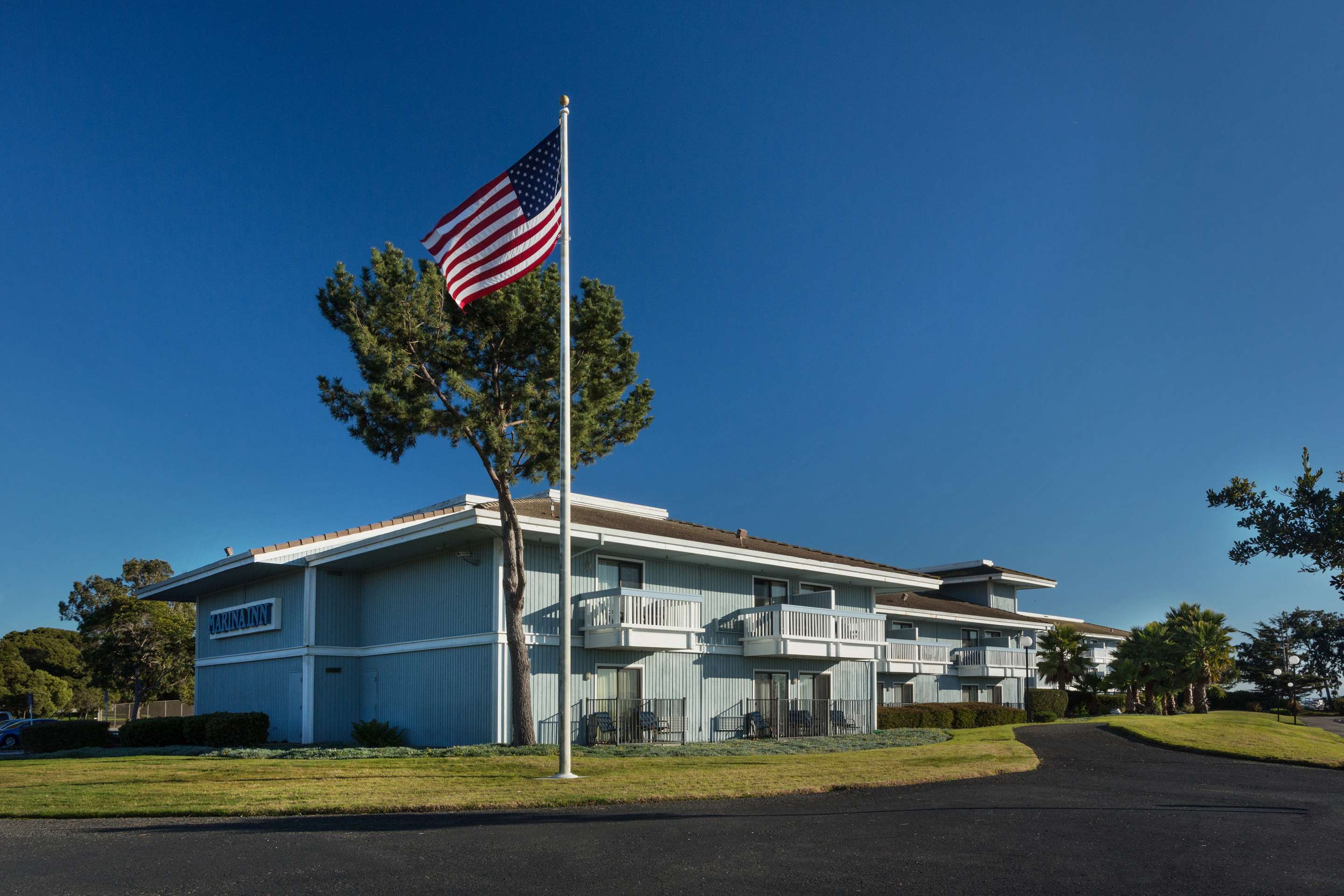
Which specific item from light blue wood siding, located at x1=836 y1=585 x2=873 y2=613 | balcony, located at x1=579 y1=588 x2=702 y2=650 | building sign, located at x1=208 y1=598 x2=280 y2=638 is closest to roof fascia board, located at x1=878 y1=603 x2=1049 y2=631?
light blue wood siding, located at x1=836 y1=585 x2=873 y2=613

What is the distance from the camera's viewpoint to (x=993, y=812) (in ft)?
42.7

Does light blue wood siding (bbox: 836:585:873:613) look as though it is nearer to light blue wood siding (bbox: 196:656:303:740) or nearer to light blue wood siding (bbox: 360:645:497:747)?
light blue wood siding (bbox: 360:645:497:747)

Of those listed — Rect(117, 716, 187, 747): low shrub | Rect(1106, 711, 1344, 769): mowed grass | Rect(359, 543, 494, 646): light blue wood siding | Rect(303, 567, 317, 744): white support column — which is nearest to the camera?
Rect(359, 543, 494, 646): light blue wood siding

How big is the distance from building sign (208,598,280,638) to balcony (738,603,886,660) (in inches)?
549

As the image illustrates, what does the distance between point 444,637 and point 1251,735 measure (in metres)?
24.0

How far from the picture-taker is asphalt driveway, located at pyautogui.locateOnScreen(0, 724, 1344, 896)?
27.4 feet

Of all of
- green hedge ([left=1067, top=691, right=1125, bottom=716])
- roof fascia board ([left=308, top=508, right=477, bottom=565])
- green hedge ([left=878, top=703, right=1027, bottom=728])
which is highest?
roof fascia board ([left=308, top=508, right=477, bottom=565])

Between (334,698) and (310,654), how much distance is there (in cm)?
146

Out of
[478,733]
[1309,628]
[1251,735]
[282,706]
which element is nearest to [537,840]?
[478,733]

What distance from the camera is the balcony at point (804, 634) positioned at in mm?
29141

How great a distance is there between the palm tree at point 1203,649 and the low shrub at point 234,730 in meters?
41.2

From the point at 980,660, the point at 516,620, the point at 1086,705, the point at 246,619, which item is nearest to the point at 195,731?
the point at 246,619

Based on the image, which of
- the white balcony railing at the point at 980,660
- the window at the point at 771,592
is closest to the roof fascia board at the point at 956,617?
the white balcony railing at the point at 980,660

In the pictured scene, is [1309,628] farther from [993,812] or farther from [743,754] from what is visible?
[993,812]
